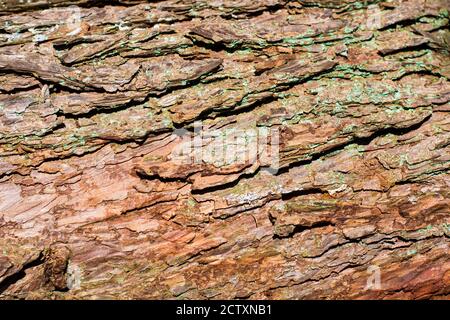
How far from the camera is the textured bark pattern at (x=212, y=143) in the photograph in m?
5.31

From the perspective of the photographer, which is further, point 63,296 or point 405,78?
point 405,78

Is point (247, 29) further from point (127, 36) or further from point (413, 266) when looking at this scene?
point (413, 266)

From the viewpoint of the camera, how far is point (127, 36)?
5312mm

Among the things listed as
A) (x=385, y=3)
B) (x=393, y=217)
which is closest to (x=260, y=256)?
(x=393, y=217)

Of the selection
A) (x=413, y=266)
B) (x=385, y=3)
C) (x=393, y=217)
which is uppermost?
(x=385, y=3)

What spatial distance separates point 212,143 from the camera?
560cm

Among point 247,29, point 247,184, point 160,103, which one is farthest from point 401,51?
point 160,103

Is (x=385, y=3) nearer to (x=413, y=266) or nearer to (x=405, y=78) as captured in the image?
(x=405, y=78)

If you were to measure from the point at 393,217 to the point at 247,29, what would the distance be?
2.79 m

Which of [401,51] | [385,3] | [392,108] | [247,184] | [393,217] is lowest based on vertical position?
[393,217]

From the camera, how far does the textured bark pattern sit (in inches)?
209

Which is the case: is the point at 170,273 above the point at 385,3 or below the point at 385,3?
below

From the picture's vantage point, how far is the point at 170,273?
5625mm

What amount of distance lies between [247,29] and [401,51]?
6.15 feet
